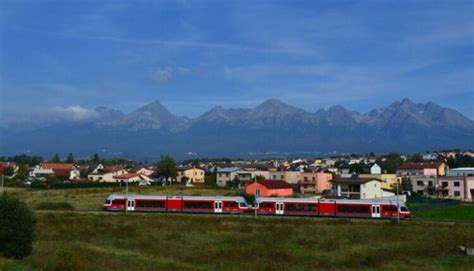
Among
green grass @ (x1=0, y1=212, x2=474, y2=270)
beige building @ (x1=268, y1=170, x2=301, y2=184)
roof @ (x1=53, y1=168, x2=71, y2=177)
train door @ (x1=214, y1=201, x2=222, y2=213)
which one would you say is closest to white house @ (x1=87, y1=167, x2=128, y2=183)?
roof @ (x1=53, y1=168, x2=71, y2=177)

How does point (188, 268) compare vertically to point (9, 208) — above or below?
below

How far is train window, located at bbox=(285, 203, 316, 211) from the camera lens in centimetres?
4866

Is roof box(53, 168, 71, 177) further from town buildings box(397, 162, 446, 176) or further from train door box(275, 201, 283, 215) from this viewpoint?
train door box(275, 201, 283, 215)

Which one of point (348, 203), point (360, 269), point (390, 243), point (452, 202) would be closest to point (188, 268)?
point (360, 269)

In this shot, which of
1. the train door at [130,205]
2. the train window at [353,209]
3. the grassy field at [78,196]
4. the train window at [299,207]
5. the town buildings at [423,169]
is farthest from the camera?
the town buildings at [423,169]

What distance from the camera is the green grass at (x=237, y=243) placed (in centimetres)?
2309

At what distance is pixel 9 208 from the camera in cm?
2423

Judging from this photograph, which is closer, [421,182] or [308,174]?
[421,182]

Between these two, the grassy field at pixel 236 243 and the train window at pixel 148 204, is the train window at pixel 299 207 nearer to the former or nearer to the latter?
the grassy field at pixel 236 243

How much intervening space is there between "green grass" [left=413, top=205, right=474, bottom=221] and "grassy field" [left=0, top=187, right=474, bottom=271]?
1928 millimetres

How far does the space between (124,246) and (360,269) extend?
13181mm

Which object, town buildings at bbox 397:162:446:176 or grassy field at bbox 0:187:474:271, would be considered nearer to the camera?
grassy field at bbox 0:187:474:271

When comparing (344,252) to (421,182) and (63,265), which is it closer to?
(63,265)

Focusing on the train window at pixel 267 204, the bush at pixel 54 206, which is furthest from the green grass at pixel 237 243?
the bush at pixel 54 206
